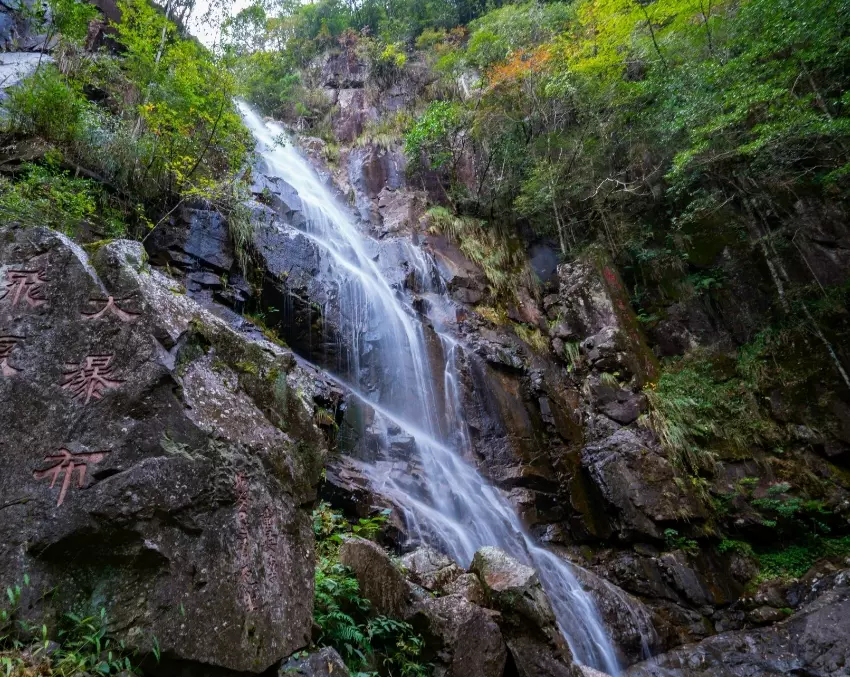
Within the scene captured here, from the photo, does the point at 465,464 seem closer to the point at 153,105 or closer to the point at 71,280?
the point at 71,280

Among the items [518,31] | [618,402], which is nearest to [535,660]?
[618,402]

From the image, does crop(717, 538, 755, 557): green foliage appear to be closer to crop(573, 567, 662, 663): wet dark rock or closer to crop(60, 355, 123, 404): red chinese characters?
crop(573, 567, 662, 663): wet dark rock

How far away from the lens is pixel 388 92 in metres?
19.2

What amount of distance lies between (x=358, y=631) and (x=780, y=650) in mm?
6017

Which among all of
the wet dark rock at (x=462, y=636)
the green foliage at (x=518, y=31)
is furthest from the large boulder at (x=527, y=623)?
the green foliage at (x=518, y=31)

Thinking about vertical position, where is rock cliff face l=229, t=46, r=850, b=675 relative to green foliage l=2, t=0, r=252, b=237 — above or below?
below

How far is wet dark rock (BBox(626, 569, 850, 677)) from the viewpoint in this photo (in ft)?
19.1

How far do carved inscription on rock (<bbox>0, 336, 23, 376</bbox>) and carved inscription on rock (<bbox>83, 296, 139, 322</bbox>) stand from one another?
0.39 metres

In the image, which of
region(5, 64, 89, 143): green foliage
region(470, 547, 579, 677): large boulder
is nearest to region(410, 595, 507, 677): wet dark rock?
region(470, 547, 579, 677): large boulder

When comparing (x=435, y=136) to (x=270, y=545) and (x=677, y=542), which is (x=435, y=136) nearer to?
(x=677, y=542)

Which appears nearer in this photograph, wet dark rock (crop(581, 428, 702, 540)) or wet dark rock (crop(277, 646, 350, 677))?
wet dark rock (crop(277, 646, 350, 677))

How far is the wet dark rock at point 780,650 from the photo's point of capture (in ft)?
19.1

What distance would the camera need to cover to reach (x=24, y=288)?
2789 millimetres

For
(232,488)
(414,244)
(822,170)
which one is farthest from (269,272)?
(822,170)
